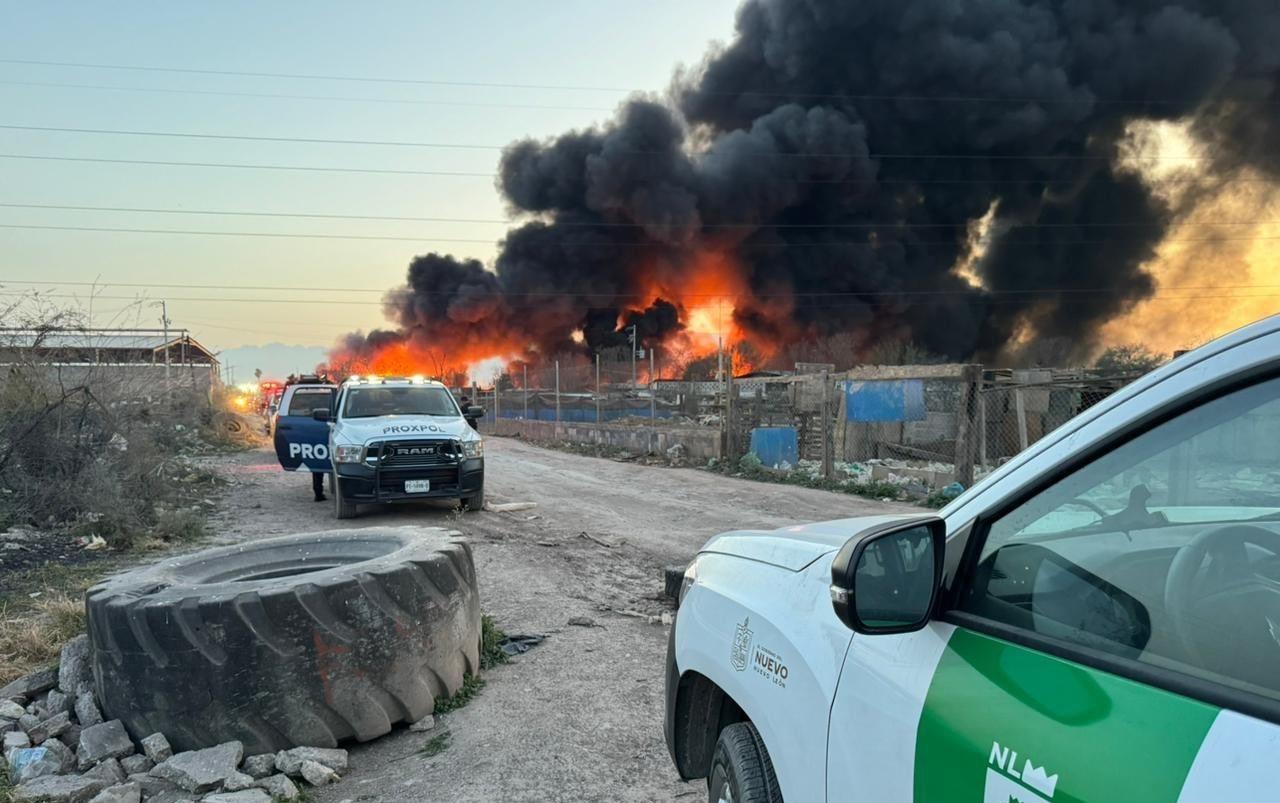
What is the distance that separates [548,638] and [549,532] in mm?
3889

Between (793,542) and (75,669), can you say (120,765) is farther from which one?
(793,542)

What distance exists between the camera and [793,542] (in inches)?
79.3

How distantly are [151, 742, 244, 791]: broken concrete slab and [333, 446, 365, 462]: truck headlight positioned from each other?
20.7ft

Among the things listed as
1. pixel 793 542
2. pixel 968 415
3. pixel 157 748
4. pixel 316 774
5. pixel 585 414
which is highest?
pixel 793 542

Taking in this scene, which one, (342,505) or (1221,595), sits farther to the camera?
(342,505)

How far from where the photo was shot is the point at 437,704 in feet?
12.4

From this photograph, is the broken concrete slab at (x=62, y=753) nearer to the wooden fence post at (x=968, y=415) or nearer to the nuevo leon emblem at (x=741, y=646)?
the nuevo leon emblem at (x=741, y=646)

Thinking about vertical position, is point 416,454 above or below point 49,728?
above

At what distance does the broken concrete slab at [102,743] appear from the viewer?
313 centimetres

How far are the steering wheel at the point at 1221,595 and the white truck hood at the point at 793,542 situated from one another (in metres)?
0.56

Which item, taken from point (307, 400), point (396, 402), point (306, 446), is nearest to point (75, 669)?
point (396, 402)

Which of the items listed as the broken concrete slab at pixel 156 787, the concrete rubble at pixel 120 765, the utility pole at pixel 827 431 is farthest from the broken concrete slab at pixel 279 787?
the utility pole at pixel 827 431

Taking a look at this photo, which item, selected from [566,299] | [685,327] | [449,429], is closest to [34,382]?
[449,429]

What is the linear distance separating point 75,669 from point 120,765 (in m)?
0.85
